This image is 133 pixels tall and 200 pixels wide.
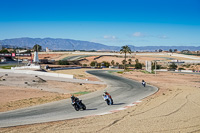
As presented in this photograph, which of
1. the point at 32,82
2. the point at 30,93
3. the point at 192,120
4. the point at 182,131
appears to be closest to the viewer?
the point at 182,131

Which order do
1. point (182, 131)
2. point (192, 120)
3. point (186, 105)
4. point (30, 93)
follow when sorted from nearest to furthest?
point (182, 131), point (192, 120), point (186, 105), point (30, 93)

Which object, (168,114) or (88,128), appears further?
(168,114)

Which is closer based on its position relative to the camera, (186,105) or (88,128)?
(88,128)

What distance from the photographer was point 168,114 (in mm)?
16859

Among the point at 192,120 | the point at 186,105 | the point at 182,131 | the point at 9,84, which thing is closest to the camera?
the point at 182,131

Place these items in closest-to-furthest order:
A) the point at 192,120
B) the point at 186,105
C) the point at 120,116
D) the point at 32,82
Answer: the point at 192,120, the point at 120,116, the point at 186,105, the point at 32,82

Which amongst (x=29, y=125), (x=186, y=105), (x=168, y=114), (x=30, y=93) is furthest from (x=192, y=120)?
(x=30, y=93)

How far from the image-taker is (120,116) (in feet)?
54.6

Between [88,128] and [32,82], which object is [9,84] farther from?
[88,128]

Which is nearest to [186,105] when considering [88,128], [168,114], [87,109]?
[168,114]

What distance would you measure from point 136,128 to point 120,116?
11.0 ft

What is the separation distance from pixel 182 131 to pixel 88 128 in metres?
4.88

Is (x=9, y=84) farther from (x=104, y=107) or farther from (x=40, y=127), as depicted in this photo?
(x=40, y=127)

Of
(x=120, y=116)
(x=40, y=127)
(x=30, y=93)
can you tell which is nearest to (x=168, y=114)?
(x=120, y=116)
